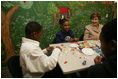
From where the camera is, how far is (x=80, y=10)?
2.70m

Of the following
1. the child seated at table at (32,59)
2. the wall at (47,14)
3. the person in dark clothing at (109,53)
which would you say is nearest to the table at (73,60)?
the child seated at table at (32,59)

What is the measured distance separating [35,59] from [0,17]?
58.2 inches

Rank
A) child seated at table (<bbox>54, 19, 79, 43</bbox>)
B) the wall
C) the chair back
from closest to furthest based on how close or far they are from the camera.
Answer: the chair back → child seated at table (<bbox>54, 19, 79, 43</bbox>) → the wall

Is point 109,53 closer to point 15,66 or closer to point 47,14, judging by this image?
point 15,66

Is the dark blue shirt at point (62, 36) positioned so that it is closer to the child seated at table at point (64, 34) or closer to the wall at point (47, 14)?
the child seated at table at point (64, 34)

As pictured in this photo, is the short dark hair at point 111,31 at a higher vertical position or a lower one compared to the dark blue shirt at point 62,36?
higher

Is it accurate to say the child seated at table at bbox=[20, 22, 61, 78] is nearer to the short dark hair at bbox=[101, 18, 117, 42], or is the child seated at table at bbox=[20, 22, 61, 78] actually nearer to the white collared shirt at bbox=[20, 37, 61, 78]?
the white collared shirt at bbox=[20, 37, 61, 78]

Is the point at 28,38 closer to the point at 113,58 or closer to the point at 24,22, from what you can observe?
the point at 113,58

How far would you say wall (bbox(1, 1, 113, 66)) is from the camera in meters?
2.32

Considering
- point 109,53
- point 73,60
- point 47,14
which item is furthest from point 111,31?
point 47,14

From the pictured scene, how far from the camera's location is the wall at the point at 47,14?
91.4 inches

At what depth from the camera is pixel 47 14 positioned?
98.3 inches

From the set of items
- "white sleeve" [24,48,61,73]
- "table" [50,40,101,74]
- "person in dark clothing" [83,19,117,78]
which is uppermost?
"person in dark clothing" [83,19,117,78]

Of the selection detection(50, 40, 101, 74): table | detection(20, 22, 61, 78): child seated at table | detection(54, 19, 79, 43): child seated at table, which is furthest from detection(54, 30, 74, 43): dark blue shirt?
detection(20, 22, 61, 78): child seated at table
